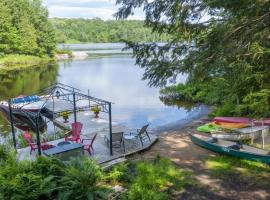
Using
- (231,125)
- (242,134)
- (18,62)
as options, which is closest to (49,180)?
(242,134)

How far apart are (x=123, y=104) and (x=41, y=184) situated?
764 inches

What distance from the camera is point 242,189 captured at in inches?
374

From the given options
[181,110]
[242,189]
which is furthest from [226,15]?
[181,110]

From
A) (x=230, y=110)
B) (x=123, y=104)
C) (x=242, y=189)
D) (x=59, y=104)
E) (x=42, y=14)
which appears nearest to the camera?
(x=242, y=189)

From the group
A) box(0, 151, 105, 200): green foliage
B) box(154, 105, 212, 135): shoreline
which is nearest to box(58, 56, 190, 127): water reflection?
box(154, 105, 212, 135): shoreline

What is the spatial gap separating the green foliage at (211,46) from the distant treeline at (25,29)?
174 ft

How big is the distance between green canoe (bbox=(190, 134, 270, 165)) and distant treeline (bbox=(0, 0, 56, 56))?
167 feet

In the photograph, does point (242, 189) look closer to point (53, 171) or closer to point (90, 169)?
point (90, 169)

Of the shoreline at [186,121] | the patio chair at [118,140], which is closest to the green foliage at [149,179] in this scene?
the patio chair at [118,140]

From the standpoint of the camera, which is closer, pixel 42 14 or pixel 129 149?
pixel 129 149

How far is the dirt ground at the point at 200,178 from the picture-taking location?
9.15 m

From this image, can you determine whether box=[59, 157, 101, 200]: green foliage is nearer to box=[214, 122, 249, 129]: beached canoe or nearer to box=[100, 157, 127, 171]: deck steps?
box=[100, 157, 127, 171]: deck steps

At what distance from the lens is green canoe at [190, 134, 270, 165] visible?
1126 cm

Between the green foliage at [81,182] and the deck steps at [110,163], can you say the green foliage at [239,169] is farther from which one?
the green foliage at [81,182]
